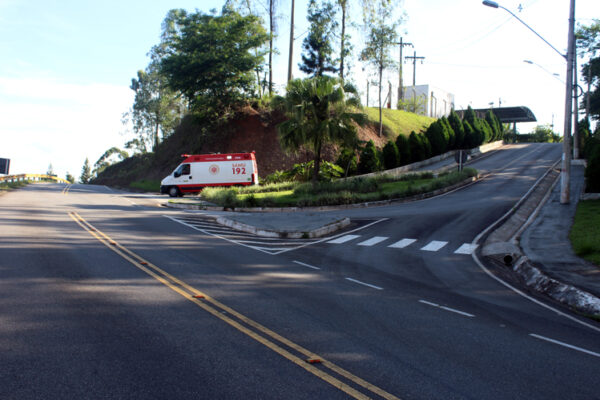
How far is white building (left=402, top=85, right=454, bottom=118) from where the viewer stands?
243 feet

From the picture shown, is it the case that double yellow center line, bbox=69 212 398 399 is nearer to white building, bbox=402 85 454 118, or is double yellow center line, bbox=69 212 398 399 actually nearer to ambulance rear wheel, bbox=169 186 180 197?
ambulance rear wheel, bbox=169 186 180 197

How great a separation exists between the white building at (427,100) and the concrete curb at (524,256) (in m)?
50.1

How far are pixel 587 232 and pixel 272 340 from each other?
13.4 metres

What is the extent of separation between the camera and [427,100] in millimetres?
79875

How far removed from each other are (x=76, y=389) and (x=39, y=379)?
0.48 metres

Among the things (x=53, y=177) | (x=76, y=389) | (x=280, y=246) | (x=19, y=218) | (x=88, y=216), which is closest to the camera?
(x=76, y=389)

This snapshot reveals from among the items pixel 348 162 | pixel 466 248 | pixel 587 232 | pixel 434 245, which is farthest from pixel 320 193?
pixel 587 232

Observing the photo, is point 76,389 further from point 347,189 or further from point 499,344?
point 347,189

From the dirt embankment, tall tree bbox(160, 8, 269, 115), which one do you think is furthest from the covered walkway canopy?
tall tree bbox(160, 8, 269, 115)

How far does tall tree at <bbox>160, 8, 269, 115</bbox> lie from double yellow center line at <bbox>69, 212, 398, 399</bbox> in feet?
115

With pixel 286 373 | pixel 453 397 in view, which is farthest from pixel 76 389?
pixel 453 397

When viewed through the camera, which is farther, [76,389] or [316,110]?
[316,110]

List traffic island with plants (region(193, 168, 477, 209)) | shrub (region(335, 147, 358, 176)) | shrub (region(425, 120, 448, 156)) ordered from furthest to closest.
Result: shrub (region(425, 120, 448, 156)) < shrub (region(335, 147, 358, 176)) < traffic island with plants (region(193, 168, 477, 209))

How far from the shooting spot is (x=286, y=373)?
4.80 meters
